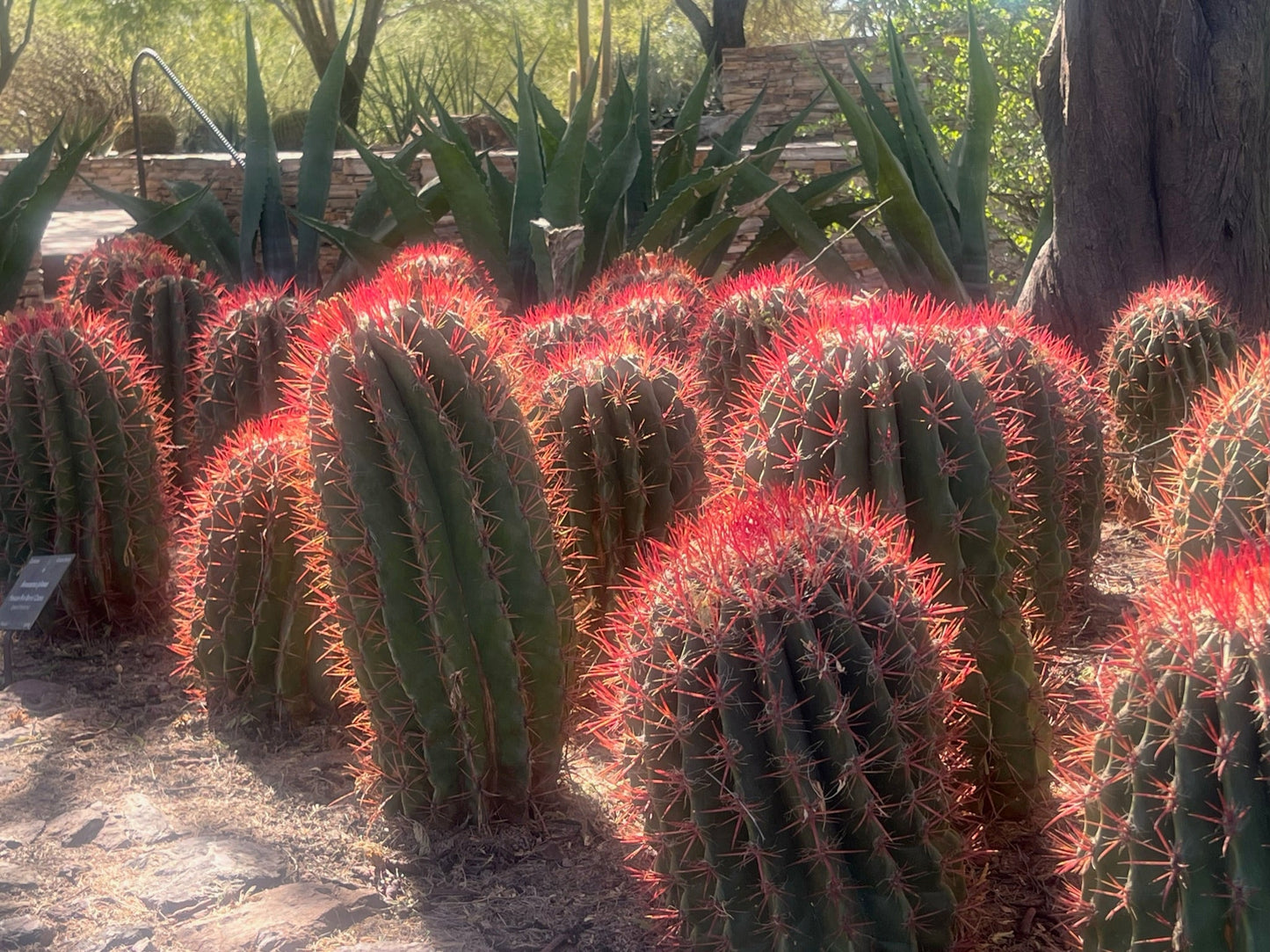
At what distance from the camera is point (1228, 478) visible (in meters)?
2.43

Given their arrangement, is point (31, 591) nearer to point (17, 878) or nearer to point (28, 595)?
point (28, 595)

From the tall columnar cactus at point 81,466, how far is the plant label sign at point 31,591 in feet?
0.68

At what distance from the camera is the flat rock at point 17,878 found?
2596 millimetres

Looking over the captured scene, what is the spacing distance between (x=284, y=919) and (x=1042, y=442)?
7.13 ft

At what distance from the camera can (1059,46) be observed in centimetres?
594

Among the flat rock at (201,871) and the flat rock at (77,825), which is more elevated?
the flat rock at (201,871)

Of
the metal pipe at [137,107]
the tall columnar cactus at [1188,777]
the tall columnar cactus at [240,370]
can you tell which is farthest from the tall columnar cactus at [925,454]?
the metal pipe at [137,107]

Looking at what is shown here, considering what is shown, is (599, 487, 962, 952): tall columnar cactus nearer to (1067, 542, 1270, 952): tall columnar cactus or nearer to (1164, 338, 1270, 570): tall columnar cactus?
(1067, 542, 1270, 952): tall columnar cactus

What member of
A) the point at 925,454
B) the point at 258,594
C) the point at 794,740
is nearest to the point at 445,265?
the point at 258,594

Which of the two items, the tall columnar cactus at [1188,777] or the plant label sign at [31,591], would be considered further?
the plant label sign at [31,591]

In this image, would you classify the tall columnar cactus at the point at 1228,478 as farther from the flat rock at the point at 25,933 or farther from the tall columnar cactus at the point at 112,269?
the tall columnar cactus at the point at 112,269

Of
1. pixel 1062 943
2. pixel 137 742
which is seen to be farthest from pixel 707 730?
pixel 137 742

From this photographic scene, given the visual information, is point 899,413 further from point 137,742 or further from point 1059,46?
point 1059,46

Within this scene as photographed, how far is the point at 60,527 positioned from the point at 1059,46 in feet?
15.9
